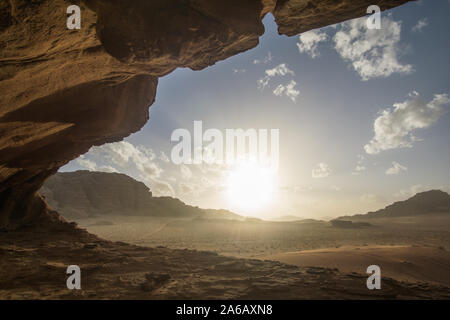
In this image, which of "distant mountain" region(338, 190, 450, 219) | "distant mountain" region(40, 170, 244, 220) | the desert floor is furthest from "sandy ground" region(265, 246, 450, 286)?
"distant mountain" region(338, 190, 450, 219)

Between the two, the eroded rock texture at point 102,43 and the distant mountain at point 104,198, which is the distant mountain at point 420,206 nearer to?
the distant mountain at point 104,198

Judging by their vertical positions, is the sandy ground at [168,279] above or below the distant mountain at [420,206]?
above

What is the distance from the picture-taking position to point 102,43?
4.35 metres

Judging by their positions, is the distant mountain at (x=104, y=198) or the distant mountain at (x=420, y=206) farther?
the distant mountain at (x=420, y=206)

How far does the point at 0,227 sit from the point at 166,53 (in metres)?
10.1

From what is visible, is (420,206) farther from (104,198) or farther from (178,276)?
(104,198)

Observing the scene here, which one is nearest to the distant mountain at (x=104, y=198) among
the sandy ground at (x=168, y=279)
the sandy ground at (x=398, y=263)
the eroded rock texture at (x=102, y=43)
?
the eroded rock texture at (x=102, y=43)

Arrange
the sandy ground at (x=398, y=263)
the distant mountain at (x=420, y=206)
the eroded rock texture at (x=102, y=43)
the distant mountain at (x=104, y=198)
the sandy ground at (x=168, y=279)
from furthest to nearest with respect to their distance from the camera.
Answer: the distant mountain at (x=420, y=206) → the distant mountain at (x=104, y=198) → the sandy ground at (x=398, y=263) → the eroded rock texture at (x=102, y=43) → the sandy ground at (x=168, y=279)

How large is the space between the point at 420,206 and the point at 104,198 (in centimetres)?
7976

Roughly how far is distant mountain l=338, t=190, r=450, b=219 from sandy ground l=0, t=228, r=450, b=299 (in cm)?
6333

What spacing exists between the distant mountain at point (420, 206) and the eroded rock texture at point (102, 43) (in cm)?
6540

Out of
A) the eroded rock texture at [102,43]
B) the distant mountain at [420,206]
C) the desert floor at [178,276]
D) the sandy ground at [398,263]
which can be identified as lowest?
the distant mountain at [420,206]

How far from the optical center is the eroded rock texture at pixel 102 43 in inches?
156

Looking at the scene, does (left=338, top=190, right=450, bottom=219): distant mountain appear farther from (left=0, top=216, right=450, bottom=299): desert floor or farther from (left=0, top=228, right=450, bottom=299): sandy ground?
(left=0, top=228, right=450, bottom=299): sandy ground
